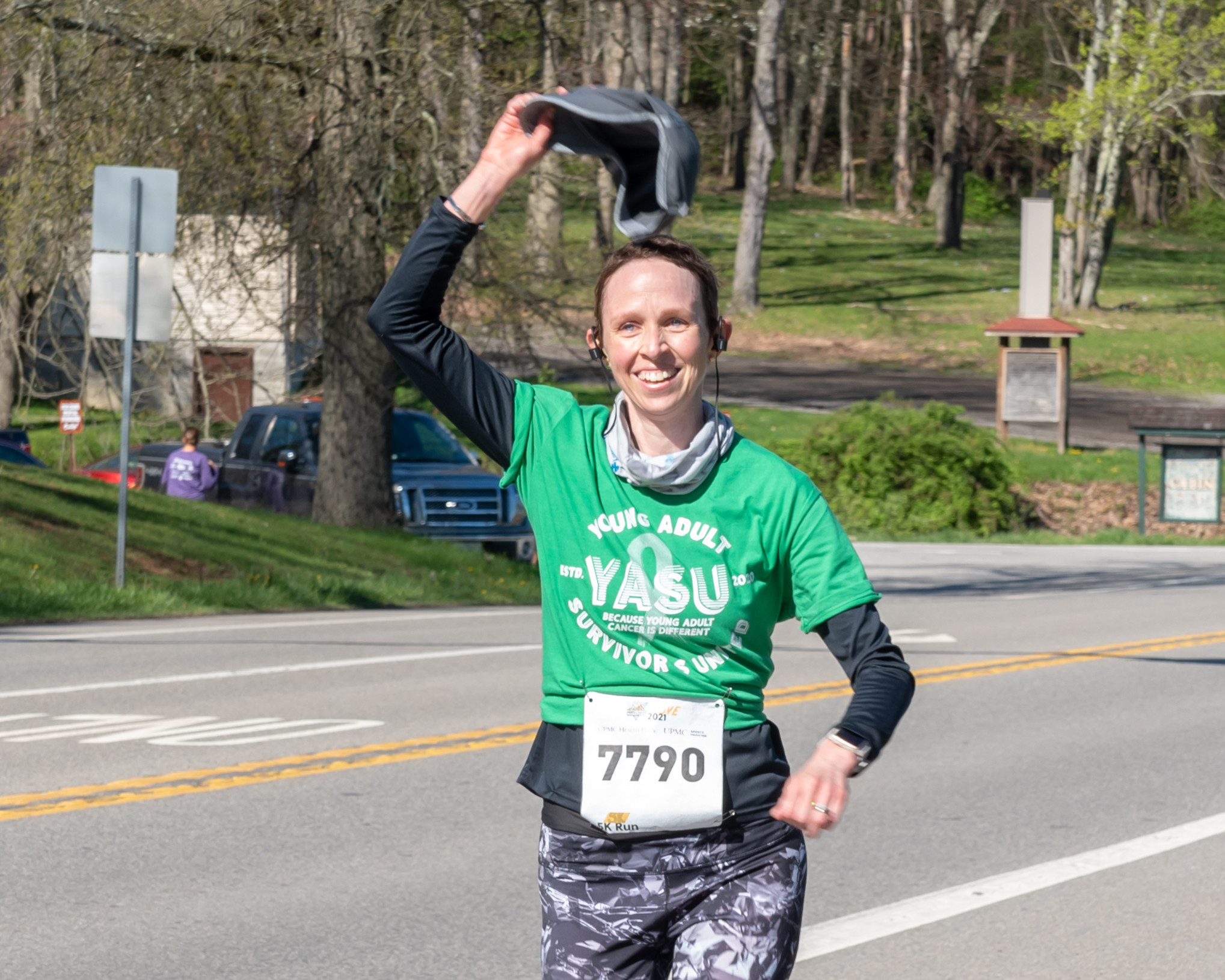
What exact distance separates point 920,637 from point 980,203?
73.9 metres

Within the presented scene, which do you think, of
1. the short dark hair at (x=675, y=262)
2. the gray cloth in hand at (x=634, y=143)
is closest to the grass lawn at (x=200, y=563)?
the gray cloth in hand at (x=634, y=143)

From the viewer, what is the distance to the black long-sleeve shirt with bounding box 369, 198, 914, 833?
2934 mm

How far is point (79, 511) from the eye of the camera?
17.3 meters

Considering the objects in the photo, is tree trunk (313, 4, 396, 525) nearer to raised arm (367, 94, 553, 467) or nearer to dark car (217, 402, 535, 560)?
dark car (217, 402, 535, 560)

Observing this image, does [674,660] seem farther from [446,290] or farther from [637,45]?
[637,45]

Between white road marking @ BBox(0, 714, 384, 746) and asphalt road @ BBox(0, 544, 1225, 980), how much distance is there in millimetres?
29

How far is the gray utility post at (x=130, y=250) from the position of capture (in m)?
14.4

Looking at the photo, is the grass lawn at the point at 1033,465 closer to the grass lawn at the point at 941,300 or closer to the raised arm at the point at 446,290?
the grass lawn at the point at 941,300

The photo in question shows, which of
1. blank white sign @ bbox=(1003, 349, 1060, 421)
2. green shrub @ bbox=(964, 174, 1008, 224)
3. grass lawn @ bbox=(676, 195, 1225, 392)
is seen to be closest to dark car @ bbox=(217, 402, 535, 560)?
blank white sign @ bbox=(1003, 349, 1060, 421)

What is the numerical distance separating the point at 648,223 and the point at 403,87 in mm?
14193

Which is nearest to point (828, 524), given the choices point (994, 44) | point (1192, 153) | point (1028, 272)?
point (1028, 272)

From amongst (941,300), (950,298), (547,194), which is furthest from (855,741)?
(950,298)

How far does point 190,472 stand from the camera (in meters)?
20.6

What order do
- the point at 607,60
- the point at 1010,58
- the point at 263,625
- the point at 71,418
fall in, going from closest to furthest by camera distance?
the point at 263,625 < the point at 607,60 < the point at 71,418 < the point at 1010,58
